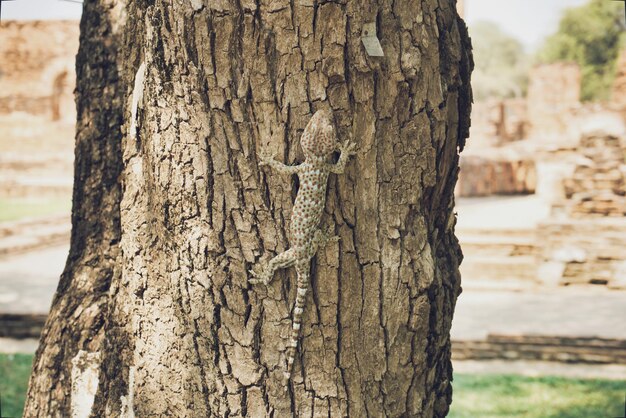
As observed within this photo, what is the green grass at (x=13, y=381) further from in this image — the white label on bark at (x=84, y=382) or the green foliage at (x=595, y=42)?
the green foliage at (x=595, y=42)

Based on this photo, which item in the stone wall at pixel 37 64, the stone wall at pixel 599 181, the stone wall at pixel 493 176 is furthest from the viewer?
the stone wall at pixel 37 64

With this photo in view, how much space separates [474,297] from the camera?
8398mm

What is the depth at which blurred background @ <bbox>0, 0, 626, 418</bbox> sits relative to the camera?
17.5ft

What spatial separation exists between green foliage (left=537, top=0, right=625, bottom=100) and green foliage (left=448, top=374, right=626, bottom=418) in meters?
23.7

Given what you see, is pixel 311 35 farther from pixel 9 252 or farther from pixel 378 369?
pixel 9 252

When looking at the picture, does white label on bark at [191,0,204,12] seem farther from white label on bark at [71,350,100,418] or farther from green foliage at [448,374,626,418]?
green foliage at [448,374,626,418]

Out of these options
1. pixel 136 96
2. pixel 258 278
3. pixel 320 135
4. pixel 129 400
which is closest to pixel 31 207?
pixel 129 400

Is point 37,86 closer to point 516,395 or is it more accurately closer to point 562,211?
point 562,211

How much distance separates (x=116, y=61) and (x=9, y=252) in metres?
9.96

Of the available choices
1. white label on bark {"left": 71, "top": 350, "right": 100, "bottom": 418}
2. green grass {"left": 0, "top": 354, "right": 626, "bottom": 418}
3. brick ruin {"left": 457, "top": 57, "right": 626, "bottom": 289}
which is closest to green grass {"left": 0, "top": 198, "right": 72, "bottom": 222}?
brick ruin {"left": 457, "top": 57, "right": 626, "bottom": 289}

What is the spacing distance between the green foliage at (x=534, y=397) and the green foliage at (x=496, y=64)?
2901 cm

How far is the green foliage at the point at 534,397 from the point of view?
4.50 meters

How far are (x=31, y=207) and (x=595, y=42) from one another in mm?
23553

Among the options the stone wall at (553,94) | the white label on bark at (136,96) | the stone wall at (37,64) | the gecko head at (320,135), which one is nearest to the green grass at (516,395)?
the white label on bark at (136,96)
